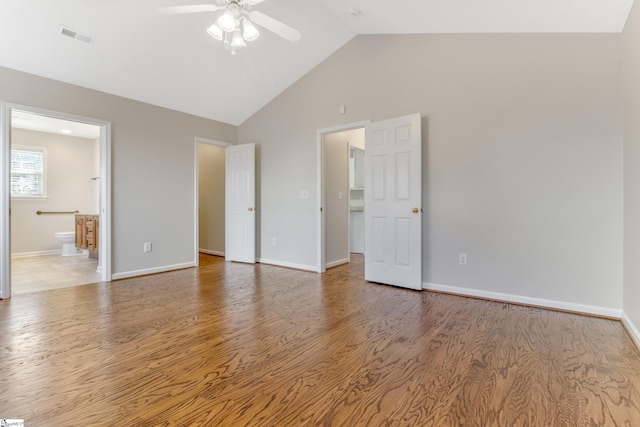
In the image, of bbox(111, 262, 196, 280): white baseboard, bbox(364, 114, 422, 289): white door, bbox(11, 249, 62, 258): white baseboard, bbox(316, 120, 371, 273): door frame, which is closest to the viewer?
bbox(364, 114, 422, 289): white door

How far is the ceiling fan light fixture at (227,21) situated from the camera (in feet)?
7.84

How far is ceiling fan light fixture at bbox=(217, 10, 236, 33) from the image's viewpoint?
7.84 ft

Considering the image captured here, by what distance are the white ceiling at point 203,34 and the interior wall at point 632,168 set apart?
0.89 feet

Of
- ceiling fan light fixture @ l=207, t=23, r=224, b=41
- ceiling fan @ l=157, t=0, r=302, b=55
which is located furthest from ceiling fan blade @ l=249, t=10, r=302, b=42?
ceiling fan light fixture @ l=207, t=23, r=224, b=41

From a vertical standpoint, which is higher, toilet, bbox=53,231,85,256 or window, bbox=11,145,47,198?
window, bbox=11,145,47,198

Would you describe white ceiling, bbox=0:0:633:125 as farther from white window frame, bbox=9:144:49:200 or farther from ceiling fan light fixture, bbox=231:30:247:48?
white window frame, bbox=9:144:49:200

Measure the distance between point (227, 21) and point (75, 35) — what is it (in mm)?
1762

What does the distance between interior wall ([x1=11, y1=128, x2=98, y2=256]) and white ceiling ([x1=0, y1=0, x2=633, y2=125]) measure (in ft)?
11.6

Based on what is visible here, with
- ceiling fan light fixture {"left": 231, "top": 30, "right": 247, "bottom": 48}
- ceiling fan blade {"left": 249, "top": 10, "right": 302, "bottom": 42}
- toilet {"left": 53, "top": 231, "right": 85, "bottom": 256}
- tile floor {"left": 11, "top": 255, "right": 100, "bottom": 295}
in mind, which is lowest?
tile floor {"left": 11, "top": 255, "right": 100, "bottom": 295}

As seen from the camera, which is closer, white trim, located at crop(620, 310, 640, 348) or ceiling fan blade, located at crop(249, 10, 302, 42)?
white trim, located at crop(620, 310, 640, 348)

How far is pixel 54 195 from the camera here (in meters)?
6.14

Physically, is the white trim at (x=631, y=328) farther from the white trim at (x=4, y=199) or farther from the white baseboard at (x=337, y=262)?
the white trim at (x=4, y=199)

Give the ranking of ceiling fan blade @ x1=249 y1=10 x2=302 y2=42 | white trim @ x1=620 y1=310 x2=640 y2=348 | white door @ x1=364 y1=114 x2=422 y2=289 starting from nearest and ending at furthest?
white trim @ x1=620 y1=310 x2=640 y2=348, ceiling fan blade @ x1=249 y1=10 x2=302 y2=42, white door @ x1=364 y1=114 x2=422 y2=289

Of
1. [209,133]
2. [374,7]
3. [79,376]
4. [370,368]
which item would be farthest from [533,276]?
[209,133]
